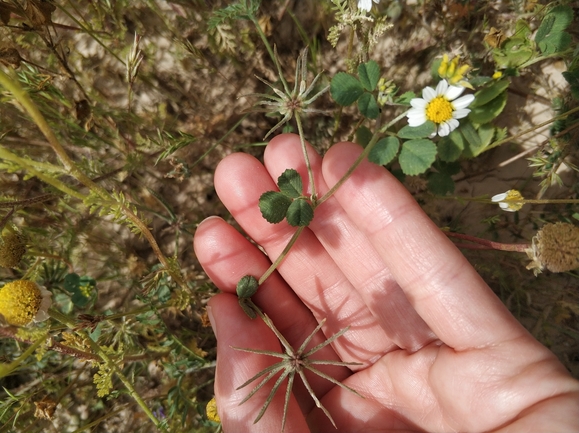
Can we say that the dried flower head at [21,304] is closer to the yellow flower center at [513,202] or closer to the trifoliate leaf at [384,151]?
the trifoliate leaf at [384,151]

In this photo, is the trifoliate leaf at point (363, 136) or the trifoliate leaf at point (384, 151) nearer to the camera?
the trifoliate leaf at point (384, 151)

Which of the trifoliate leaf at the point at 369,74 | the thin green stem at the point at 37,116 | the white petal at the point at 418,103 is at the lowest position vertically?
the white petal at the point at 418,103

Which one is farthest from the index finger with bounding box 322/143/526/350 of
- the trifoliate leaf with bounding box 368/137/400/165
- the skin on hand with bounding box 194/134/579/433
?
the trifoliate leaf with bounding box 368/137/400/165

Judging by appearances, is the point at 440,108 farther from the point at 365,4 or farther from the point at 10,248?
the point at 10,248

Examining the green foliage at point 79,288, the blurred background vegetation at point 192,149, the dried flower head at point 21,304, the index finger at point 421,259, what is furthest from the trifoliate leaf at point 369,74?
the green foliage at point 79,288

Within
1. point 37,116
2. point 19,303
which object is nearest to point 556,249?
point 37,116

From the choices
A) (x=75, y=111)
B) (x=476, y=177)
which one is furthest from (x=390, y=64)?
(x=75, y=111)
